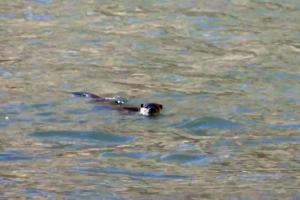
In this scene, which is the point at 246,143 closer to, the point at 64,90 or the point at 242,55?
the point at 64,90

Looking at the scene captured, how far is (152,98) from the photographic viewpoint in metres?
9.98

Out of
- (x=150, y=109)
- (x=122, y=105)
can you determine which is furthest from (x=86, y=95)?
(x=150, y=109)

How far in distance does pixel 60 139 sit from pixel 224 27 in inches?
182

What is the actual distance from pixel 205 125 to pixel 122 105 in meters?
0.86

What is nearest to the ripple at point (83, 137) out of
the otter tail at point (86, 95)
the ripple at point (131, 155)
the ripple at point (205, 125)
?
the ripple at point (131, 155)

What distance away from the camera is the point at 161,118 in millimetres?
9312

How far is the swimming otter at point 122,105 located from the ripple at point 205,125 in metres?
0.27

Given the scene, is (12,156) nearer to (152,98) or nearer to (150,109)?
(150,109)

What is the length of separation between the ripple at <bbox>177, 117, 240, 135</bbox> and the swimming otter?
269mm

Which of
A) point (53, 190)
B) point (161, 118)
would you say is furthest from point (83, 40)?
point (53, 190)

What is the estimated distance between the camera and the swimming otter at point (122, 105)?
9242mm

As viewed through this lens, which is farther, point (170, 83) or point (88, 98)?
point (170, 83)

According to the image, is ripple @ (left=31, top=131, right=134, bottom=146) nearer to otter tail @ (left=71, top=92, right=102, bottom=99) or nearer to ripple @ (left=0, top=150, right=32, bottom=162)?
ripple @ (left=0, top=150, right=32, bottom=162)

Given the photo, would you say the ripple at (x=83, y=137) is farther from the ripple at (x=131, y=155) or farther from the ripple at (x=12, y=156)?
the ripple at (x=12, y=156)
